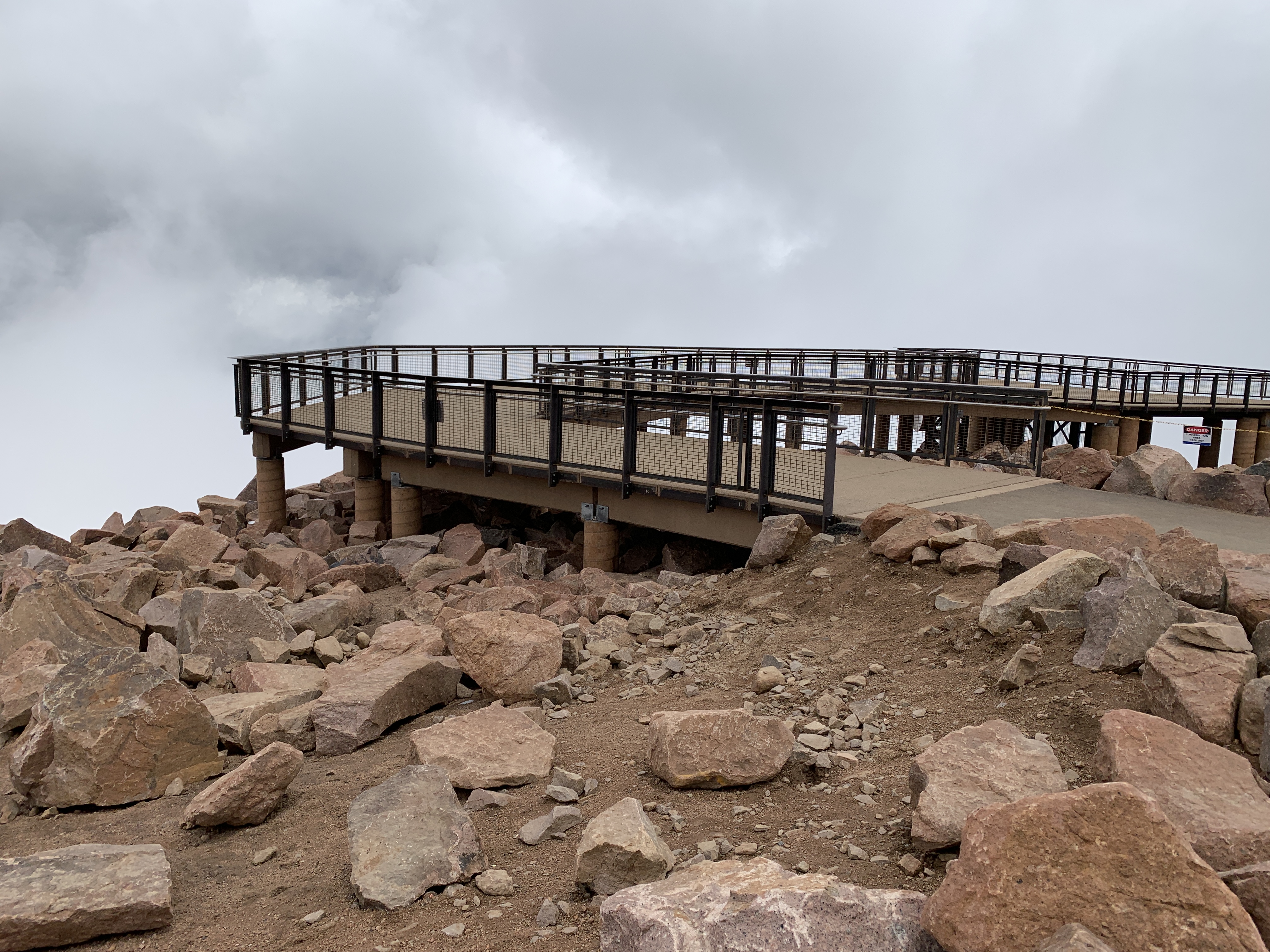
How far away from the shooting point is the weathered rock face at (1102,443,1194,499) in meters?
12.9

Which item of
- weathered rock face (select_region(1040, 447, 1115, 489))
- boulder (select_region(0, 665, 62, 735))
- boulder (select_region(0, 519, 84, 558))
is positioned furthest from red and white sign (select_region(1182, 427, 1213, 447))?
boulder (select_region(0, 519, 84, 558))

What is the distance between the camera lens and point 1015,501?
37.8 ft

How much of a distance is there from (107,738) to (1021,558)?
6.04 m

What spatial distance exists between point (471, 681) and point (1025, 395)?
356 inches

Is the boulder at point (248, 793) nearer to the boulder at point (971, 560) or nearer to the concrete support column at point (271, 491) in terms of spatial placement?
the boulder at point (971, 560)

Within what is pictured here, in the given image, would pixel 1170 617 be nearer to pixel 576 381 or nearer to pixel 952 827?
pixel 952 827

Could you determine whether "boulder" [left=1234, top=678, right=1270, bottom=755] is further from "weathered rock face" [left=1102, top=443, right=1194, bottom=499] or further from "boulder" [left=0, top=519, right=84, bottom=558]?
"boulder" [left=0, top=519, right=84, bottom=558]

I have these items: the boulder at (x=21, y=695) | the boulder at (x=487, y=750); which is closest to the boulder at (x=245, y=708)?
the boulder at (x=21, y=695)

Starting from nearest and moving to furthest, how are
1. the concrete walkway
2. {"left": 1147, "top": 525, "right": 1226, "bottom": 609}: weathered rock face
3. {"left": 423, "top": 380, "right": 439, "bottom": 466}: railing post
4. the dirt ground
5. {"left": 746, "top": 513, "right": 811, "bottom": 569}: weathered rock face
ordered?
the dirt ground
{"left": 1147, "top": 525, "right": 1226, "bottom": 609}: weathered rock face
{"left": 746, "top": 513, "right": 811, "bottom": 569}: weathered rock face
the concrete walkway
{"left": 423, "top": 380, "right": 439, "bottom": 466}: railing post

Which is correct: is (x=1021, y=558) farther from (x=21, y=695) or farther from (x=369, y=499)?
(x=369, y=499)

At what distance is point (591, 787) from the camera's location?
5070mm

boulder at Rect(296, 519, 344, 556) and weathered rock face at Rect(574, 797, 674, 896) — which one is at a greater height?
weathered rock face at Rect(574, 797, 674, 896)

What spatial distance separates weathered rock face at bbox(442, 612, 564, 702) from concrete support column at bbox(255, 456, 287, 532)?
41.4ft

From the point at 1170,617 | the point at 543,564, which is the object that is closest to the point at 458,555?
the point at 543,564
